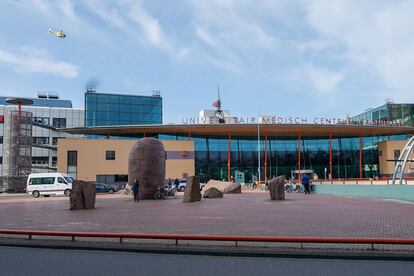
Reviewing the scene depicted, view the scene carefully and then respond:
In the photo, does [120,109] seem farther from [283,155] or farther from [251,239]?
[251,239]

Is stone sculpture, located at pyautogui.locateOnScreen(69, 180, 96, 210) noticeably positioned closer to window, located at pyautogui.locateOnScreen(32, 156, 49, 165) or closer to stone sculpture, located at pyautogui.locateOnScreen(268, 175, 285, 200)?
stone sculpture, located at pyautogui.locateOnScreen(268, 175, 285, 200)

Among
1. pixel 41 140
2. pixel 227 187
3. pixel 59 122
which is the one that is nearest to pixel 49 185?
pixel 227 187

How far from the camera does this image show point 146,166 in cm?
2911

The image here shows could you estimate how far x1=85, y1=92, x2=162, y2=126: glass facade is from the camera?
87.9 m

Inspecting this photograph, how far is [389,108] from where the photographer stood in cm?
8662

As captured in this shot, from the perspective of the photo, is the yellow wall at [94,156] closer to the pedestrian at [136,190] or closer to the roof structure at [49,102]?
the roof structure at [49,102]

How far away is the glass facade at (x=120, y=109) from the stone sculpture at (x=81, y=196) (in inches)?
2610

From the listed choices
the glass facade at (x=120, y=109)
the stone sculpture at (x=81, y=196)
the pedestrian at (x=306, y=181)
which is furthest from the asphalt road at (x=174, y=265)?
Answer: the glass facade at (x=120, y=109)

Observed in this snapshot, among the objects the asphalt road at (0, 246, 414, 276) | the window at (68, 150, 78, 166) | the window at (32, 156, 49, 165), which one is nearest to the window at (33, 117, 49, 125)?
the window at (32, 156, 49, 165)

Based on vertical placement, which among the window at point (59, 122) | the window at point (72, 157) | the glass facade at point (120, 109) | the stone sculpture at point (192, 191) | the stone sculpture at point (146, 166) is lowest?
the stone sculpture at point (192, 191)

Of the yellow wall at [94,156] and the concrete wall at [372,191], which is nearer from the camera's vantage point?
the concrete wall at [372,191]

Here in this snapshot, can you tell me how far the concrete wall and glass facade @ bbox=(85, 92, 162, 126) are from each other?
58206 millimetres

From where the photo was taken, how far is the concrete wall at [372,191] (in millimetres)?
27038

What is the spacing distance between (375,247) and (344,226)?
354 centimetres
